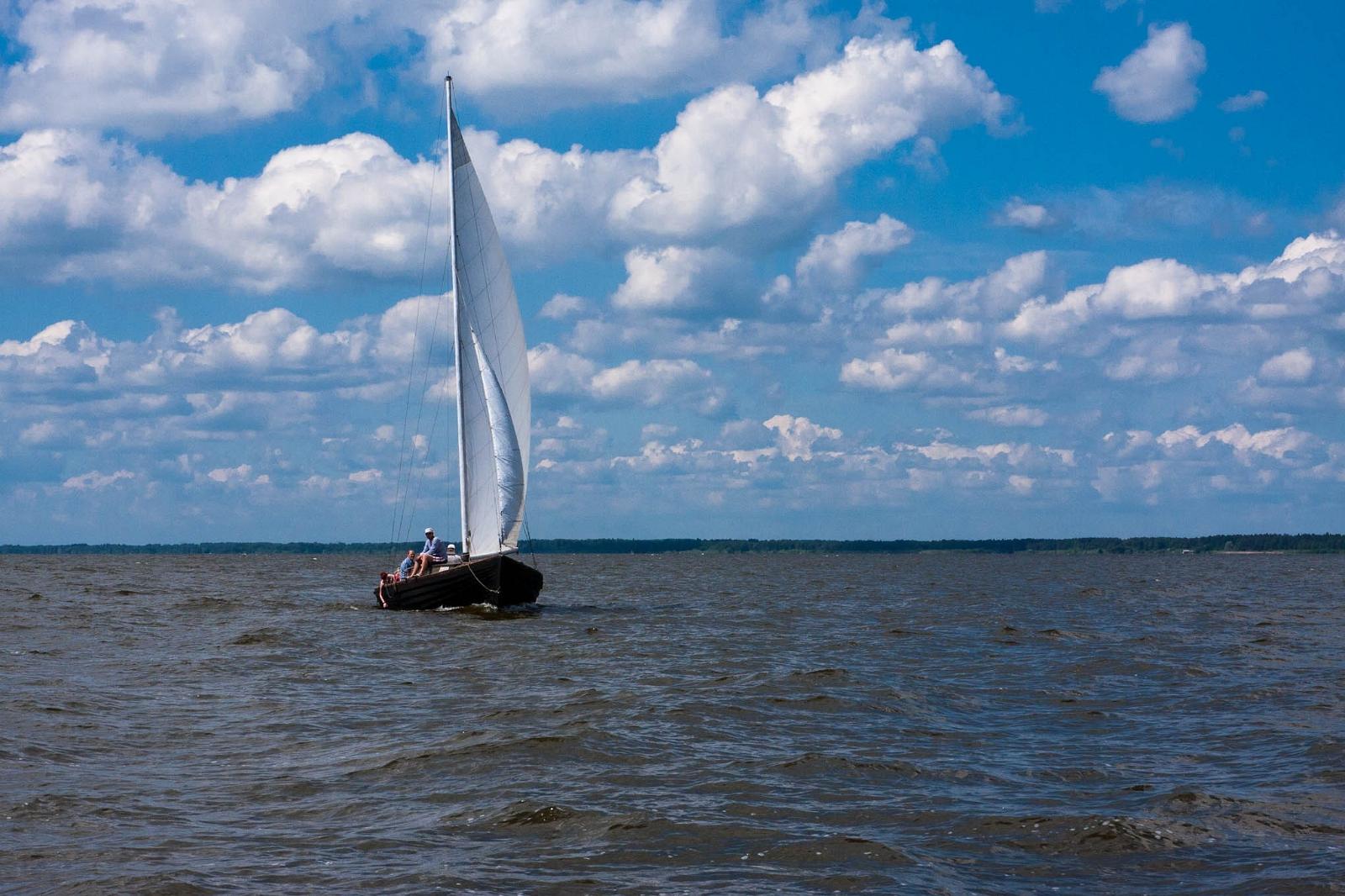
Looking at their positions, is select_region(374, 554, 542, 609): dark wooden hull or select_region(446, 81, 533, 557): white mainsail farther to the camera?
select_region(446, 81, 533, 557): white mainsail

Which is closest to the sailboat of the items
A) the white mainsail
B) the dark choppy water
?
the white mainsail

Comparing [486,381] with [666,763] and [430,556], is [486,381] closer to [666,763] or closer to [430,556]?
[430,556]

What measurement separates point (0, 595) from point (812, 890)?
48956 mm

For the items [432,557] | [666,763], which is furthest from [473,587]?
[666,763]

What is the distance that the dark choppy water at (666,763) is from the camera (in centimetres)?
1028

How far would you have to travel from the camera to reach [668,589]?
64.7 meters

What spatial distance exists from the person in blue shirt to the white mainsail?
4.10ft

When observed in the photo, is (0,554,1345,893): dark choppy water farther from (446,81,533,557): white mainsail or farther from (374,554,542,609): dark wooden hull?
(446,81,533,557): white mainsail

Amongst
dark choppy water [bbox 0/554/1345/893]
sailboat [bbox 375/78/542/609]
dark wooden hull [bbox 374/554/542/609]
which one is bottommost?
dark choppy water [bbox 0/554/1345/893]

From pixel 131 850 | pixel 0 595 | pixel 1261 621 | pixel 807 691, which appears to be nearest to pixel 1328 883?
pixel 131 850

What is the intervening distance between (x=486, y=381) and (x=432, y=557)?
5.47 m

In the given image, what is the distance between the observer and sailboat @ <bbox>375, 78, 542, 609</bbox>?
1367 inches

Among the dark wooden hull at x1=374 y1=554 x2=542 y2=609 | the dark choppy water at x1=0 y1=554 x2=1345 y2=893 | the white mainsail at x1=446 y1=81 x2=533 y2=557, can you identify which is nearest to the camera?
the dark choppy water at x1=0 y1=554 x2=1345 y2=893

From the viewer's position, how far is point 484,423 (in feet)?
115
